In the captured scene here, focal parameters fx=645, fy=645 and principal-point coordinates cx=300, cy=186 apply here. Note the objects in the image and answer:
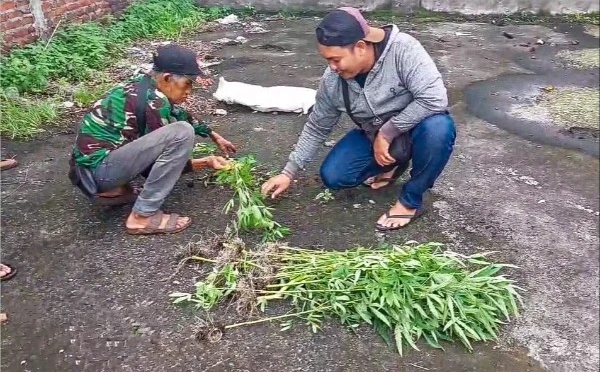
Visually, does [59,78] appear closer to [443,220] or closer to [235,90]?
[235,90]

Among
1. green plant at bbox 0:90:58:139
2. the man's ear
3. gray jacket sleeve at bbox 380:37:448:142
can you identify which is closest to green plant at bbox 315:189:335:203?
gray jacket sleeve at bbox 380:37:448:142

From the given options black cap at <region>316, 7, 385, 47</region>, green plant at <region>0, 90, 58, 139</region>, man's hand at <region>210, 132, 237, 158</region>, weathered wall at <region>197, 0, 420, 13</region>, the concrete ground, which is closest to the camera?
the concrete ground

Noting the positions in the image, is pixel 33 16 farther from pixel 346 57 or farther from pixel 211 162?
pixel 346 57

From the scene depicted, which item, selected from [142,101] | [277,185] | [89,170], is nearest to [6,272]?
[89,170]

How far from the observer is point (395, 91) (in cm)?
328

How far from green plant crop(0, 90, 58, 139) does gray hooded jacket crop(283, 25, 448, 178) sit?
2.46 meters

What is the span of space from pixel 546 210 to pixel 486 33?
15.4 ft

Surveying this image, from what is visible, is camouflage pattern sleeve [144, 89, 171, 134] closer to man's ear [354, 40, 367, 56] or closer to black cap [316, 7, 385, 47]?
black cap [316, 7, 385, 47]

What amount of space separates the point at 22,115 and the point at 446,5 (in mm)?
5963

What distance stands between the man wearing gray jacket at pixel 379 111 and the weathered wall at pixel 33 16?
12.3ft

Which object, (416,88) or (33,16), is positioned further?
(33,16)

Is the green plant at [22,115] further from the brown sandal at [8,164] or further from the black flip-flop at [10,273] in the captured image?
the black flip-flop at [10,273]

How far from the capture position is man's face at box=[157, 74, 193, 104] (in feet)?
10.3

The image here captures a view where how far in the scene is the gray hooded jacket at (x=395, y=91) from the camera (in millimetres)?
3186
